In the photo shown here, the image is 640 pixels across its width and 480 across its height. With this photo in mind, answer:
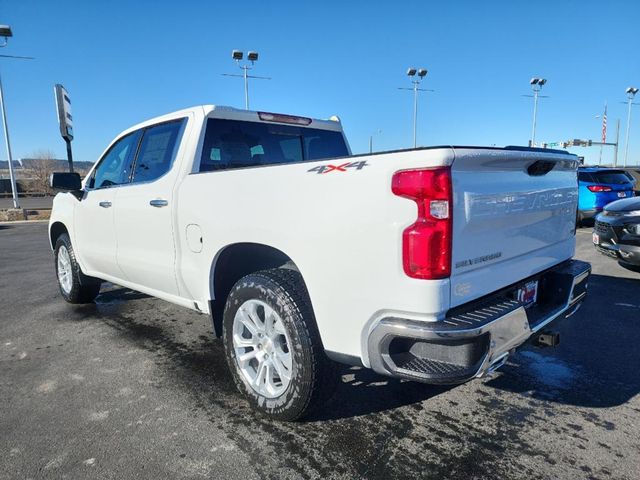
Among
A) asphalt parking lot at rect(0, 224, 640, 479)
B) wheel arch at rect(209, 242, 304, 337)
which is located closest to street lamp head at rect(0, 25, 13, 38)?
asphalt parking lot at rect(0, 224, 640, 479)

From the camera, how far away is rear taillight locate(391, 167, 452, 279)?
1.88 meters

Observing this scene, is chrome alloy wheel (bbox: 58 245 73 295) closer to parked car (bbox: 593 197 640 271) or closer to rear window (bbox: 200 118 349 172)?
rear window (bbox: 200 118 349 172)

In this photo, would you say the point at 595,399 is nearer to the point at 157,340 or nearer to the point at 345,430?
the point at 345,430

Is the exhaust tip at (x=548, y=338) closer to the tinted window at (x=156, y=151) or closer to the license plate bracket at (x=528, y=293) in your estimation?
the license plate bracket at (x=528, y=293)

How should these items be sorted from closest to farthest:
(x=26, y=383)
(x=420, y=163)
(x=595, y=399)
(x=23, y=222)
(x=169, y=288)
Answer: (x=420, y=163) < (x=595, y=399) < (x=26, y=383) < (x=169, y=288) < (x=23, y=222)

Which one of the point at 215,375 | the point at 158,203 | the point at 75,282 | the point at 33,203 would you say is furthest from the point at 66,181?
the point at 33,203

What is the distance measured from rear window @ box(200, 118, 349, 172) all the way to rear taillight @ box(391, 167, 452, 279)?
1835mm

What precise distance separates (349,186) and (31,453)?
2.21 meters

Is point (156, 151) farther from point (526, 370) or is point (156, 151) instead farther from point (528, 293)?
point (526, 370)

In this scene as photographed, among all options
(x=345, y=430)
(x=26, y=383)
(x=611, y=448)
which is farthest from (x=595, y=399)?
(x=26, y=383)

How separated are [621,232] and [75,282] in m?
6.80

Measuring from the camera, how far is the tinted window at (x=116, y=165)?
13.1 feet

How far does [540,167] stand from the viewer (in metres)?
2.52

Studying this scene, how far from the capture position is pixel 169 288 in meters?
3.43
